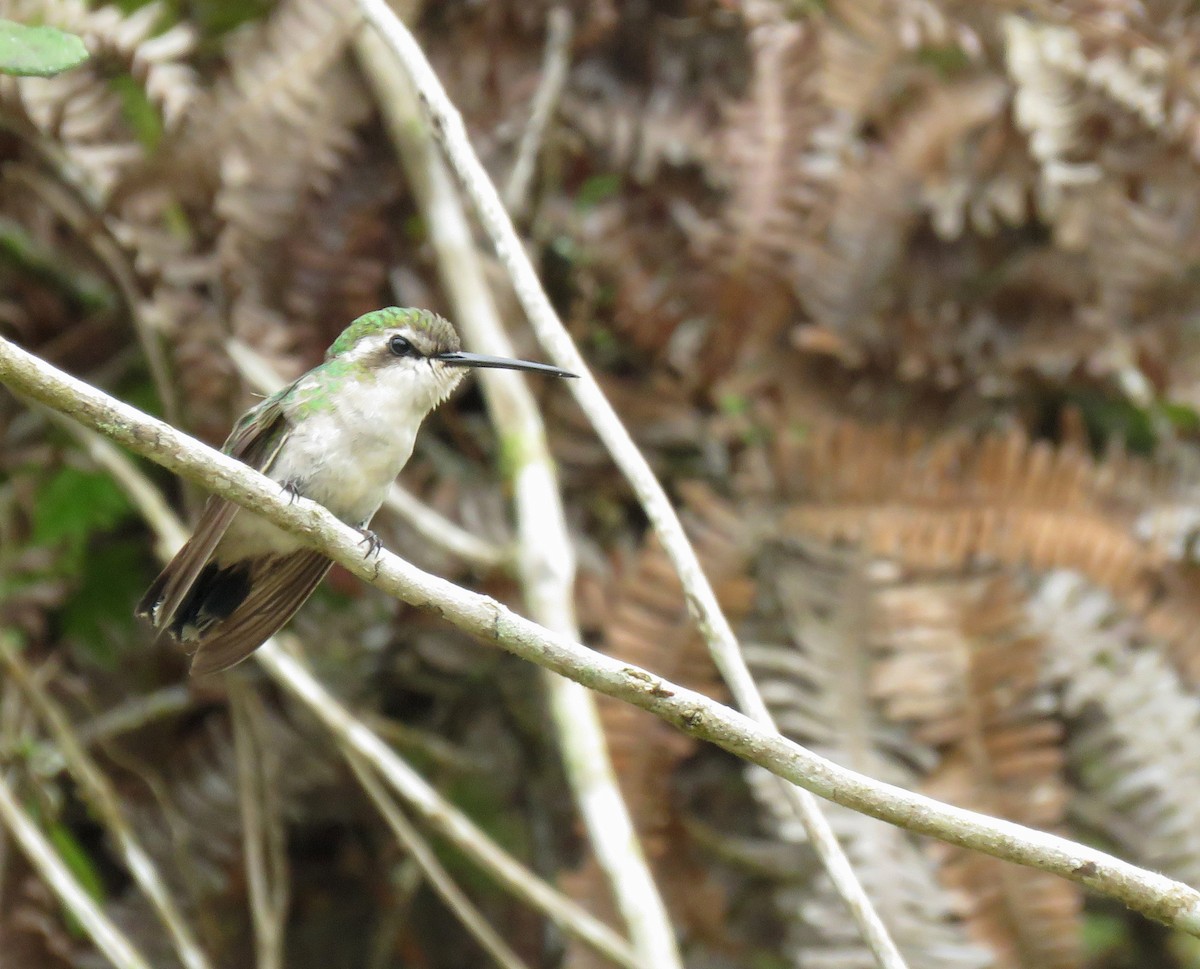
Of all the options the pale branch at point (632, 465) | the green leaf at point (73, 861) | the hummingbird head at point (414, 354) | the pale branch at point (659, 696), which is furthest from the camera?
the green leaf at point (73, 861)

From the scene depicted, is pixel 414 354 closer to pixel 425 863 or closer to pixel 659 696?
pixel 425 863

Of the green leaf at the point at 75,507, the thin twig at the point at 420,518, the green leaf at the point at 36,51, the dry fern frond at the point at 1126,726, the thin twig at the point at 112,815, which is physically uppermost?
the green leaf at the point at 36,51

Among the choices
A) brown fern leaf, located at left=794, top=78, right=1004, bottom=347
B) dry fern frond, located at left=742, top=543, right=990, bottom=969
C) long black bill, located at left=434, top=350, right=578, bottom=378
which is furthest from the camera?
brown fern leaf, located at left=794, top=78, right=1004, bottom=347

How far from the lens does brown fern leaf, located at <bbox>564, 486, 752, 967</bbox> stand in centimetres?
251

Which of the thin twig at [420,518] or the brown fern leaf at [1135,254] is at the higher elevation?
the brown fern leaf at [1135,254]

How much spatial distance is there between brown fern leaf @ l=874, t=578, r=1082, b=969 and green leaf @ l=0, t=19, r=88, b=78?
1746 millimetres

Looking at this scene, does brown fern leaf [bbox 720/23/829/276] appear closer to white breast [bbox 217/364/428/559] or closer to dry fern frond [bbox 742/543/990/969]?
→ dry fern frond [bbox 742/543/990/969]

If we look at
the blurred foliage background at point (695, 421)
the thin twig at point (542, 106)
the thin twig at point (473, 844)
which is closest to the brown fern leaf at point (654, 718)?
the blurred foliage background at point (695, 421)

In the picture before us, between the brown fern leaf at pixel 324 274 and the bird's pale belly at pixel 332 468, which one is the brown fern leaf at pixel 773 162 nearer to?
the brown fern leaf at pixel 324 274

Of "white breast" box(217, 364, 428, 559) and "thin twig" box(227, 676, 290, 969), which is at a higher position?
"white breast" box(217, 364, 428, 559)

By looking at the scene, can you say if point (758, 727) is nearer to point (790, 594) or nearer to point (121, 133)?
point (790, 594)

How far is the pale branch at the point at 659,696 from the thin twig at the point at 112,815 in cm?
138

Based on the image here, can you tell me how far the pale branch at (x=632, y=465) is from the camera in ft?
5.37

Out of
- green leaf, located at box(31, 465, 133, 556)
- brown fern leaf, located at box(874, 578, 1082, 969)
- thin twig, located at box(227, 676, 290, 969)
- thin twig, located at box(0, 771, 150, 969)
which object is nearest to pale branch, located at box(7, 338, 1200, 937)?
brown fern leaf, located at box(874, 578, 1082, 969)
